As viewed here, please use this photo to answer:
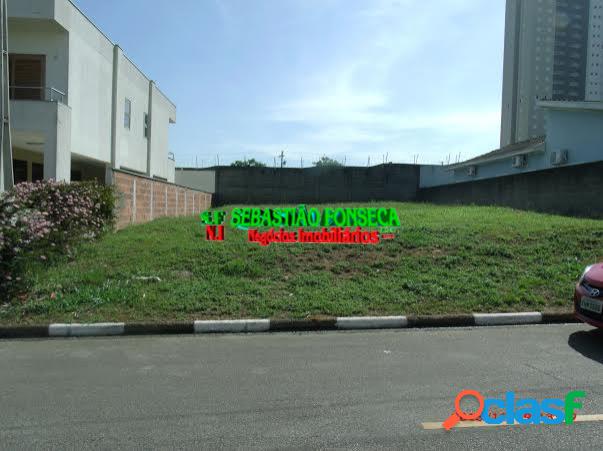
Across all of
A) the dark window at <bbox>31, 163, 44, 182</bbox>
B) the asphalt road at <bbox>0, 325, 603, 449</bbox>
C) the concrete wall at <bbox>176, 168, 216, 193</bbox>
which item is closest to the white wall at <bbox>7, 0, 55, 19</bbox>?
the dark window at <bbox>31, 163, 44, 182</bbox>

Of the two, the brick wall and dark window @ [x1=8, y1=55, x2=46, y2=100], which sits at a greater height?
dark window @ [x1=8, y1=55, x2=46, y2=100]

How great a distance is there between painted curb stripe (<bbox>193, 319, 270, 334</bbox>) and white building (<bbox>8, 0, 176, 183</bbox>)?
23.0 feet

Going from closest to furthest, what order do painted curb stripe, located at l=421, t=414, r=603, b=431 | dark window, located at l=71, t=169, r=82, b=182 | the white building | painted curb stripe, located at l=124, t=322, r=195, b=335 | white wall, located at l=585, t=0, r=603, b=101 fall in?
painted curb stripe, located at l=421, t=414, r=603, b=431 → painted curb stripe, located at l=124, t=322, r=195, b=335 → the white building → dark window, located at l=71, t=169, r=82, b=182 → white wall, located at l=585, t=0, r=603, b=101

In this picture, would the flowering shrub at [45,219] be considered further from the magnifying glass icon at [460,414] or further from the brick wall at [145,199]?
the magnifying glass icon at [460,414]

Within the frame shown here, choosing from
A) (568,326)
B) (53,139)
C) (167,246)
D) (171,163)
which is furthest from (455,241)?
(171,163)

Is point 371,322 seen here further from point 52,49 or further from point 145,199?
point 52,49

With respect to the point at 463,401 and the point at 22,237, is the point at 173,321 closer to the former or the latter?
the point at 22,237

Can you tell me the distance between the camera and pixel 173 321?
671 cm

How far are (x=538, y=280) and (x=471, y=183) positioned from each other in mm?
16817

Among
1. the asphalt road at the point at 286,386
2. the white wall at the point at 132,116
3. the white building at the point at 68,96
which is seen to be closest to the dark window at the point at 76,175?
the white building at the point at 68,96

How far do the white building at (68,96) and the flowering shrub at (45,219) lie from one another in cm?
128

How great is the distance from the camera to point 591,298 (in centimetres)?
577

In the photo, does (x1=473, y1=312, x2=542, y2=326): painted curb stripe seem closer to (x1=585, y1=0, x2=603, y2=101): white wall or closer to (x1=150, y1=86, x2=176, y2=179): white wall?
(x1=150, y1=86, x2=176, y2=179): white wall

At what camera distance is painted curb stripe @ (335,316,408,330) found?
22.5 ft
